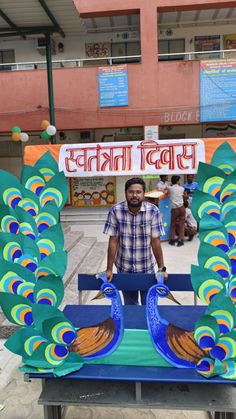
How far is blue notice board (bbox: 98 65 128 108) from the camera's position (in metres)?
10.2

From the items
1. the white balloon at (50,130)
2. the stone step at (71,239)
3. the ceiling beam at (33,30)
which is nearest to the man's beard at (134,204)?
the stone step at (71,239)

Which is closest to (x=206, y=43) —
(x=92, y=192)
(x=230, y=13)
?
(x=230, y=13)

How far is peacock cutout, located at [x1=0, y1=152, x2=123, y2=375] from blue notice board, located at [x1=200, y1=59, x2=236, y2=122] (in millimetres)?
9017

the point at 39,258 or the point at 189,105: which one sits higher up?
the point at 189,105

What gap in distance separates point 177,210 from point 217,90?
15.4 feet

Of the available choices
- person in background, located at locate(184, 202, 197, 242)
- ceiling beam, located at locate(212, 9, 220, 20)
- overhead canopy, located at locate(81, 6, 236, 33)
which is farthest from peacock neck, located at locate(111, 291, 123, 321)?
ceiling beam, located at locate(212, 9, 220, 20)

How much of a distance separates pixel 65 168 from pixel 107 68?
26.5 ft

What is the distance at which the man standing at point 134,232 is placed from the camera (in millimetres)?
2781

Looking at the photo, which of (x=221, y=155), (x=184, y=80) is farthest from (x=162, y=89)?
(x=221, y=155)

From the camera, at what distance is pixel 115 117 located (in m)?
10.6

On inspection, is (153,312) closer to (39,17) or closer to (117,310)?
(117,310)

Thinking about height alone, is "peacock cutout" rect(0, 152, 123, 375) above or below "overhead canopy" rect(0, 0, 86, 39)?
below

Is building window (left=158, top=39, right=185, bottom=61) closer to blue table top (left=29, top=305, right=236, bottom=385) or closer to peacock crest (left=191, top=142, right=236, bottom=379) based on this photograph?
peacock crest (left=191, top=142, right=236, bottom=379)

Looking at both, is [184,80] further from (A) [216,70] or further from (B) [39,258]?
(B) [39,258]
